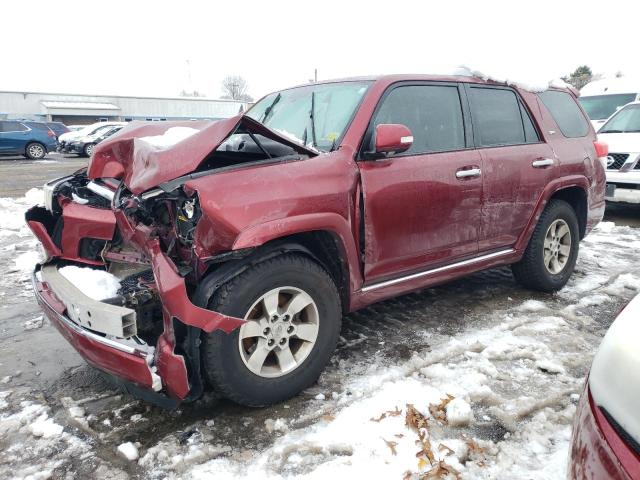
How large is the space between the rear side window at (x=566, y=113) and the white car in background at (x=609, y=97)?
294 inches

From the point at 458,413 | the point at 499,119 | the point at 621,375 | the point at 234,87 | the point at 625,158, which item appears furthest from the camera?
the point at 234,87

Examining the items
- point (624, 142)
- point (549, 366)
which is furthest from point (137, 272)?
point (624, 142)

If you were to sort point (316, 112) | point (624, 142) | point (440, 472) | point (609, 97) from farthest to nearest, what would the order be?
point (609, 97) → point (624, 142) → point (316, 112) → point (440, 472)

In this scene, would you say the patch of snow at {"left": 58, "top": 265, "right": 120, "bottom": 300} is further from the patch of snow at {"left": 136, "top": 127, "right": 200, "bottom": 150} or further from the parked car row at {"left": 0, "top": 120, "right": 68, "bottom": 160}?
the parked car row at {"left": 0, "top": 120, "right": 68, "bottom": 160}

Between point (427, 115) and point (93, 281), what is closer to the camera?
point (93, 281)

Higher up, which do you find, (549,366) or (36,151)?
(36,151)

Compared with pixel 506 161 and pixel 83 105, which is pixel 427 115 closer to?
pixel 506 161

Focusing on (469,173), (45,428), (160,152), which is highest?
(160,152)

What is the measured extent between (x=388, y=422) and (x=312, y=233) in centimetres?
110

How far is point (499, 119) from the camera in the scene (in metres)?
3.83

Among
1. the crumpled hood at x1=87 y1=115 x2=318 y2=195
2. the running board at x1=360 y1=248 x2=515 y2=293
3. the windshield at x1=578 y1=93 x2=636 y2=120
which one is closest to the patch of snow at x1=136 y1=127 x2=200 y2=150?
the crumpled hood at x1=87 y1=115 x2=318 y2=195

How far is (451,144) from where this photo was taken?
136 inches

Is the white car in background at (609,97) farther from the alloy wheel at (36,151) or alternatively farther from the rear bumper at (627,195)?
the alloy wheel at (36,151)

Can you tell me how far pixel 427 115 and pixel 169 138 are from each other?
1754mm
